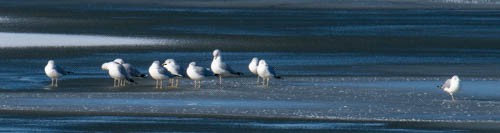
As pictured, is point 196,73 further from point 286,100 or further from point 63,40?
point 63,40

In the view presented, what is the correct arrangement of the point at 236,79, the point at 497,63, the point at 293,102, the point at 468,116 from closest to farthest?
the point at 468,116, the point at 293,102, the point at 236,79, the point at 497,63

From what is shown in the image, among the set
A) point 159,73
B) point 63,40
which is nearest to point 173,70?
point 159,73

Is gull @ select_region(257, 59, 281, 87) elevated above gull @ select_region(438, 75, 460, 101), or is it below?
above

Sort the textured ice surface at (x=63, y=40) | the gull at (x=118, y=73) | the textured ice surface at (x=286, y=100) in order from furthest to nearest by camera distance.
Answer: the textured ice surface at (x=63, y=40)
the gull at (x=118, y=73)
the textured ice surface at (x=286, y=100)

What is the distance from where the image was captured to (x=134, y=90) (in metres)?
20.7

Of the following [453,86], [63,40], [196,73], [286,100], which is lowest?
[286,100]

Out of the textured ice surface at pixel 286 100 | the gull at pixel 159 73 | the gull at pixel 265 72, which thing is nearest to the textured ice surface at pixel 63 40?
the textured ice surface at pixel 286 100

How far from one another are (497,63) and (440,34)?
7.23 meters

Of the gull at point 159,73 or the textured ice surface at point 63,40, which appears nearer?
the gull at point 159,73

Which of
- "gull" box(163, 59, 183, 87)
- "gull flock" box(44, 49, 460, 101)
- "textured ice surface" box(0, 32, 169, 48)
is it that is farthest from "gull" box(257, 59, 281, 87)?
"textured ice surface" box(0, 32, 169, 48)

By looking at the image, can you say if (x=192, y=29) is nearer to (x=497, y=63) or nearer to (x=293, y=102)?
(x=497, y=63)

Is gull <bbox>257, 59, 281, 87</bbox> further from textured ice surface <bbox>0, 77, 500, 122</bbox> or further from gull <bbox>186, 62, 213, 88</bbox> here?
gull <bbox>186, 62, 213, 88</bbox>

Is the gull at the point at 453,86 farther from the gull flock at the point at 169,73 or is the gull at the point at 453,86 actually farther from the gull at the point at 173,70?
the gull at the point at 173,70

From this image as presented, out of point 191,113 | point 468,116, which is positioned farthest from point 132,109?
point 468,116
